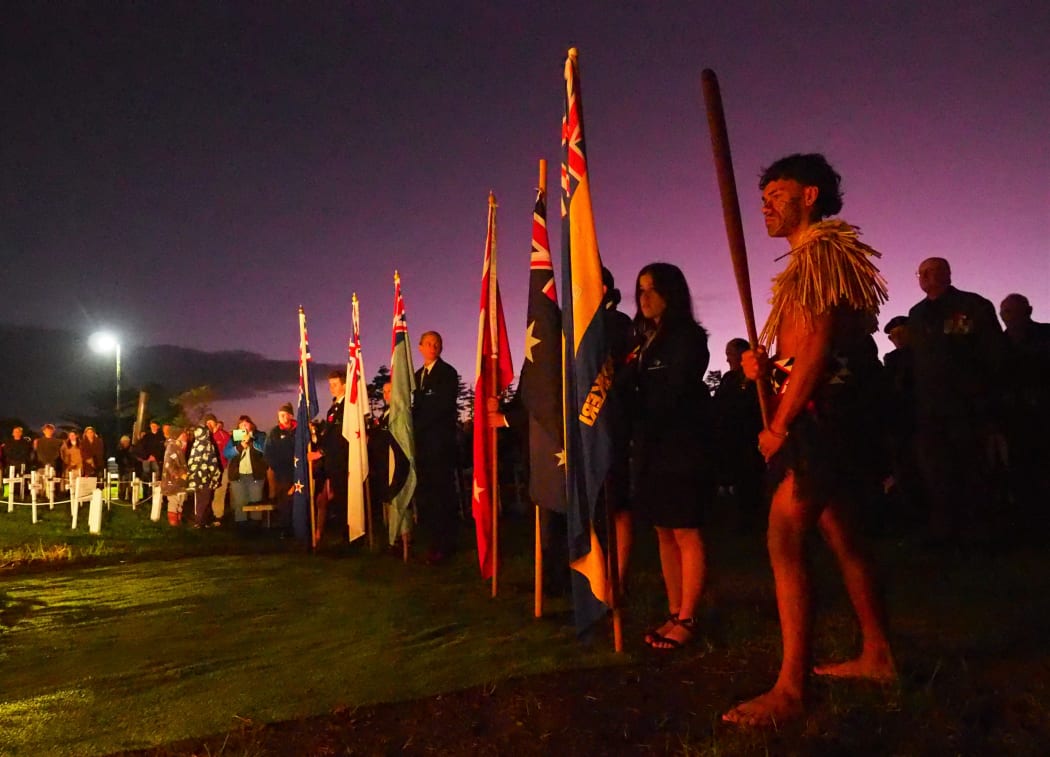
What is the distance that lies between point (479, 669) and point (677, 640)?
1031 mm

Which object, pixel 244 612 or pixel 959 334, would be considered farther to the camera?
pixel 959 334

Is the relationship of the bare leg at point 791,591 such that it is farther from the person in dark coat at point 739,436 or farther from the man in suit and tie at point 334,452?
the man in suit and tie at point 334,452

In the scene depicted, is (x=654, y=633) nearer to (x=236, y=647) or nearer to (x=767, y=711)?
(x=767, y=711)

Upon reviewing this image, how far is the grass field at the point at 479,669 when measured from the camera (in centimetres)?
313

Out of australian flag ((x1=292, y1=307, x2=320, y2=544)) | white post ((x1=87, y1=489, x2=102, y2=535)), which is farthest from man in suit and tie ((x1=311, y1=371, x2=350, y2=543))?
white post ((x1=87, y1=489, x2=102, y2=535))

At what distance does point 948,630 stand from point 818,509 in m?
1.90

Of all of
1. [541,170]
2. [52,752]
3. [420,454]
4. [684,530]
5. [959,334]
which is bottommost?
[52,752]

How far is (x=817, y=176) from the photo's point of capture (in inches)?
137

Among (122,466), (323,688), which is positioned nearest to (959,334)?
(323,688)

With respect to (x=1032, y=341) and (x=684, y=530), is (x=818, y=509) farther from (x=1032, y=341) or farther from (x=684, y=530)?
(x=1032, y=341)

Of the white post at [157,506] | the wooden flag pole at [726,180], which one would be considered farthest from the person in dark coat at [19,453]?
the wooden flag pole at [726,180]

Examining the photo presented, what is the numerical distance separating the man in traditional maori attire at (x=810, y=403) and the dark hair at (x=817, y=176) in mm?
10

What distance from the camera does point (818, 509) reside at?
10.7ft

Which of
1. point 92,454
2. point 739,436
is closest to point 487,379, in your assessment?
point 739,436
